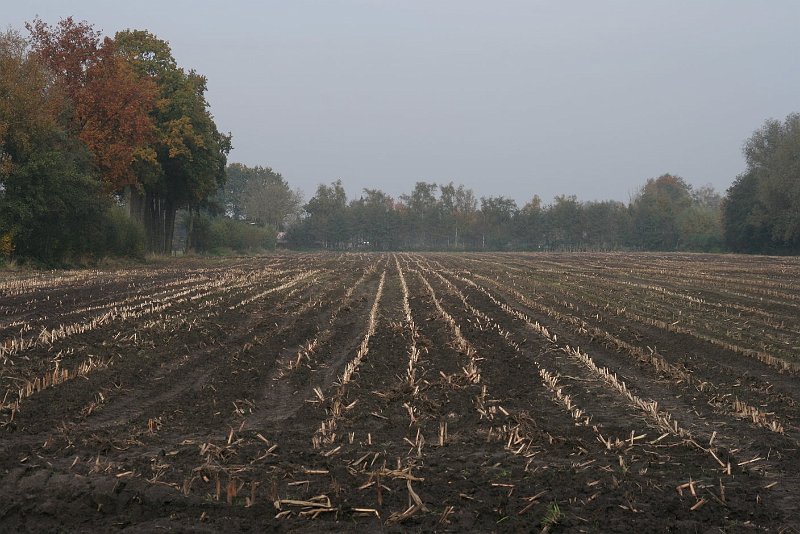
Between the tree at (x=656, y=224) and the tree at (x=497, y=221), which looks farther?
the tree at (x=497, y=221)

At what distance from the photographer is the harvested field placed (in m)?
4.84

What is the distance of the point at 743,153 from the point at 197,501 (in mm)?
81104

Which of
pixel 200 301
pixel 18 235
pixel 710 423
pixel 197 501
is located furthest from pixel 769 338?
pixel 18 235

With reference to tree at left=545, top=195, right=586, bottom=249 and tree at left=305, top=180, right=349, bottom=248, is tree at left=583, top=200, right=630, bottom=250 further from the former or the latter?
tree at left=305, top=180, right=349, bottom=248

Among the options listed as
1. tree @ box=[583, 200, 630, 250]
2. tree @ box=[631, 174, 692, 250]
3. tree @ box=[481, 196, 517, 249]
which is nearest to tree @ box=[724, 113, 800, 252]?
tree @ box=[631, 174, 692, 250]

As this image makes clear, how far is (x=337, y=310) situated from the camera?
16.8m

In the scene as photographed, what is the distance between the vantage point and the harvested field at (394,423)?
4.84m

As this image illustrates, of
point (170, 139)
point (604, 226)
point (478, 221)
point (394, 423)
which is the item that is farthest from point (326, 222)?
point (394, 423)

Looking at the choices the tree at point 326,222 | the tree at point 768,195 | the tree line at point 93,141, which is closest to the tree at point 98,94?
the tree line at point 93,141

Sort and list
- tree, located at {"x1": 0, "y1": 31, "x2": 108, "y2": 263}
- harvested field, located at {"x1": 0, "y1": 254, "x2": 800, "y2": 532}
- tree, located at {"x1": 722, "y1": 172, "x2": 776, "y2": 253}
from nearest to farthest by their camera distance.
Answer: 1. harvested field, located at {"x1": 0, "y1": 254, "x2": 800, "y2": 532}
2. tree, located at {"x1": 0, "y1": 31, "x2": 108, "y2": 263}
3. tree, located at {"x1": 722, "y1": 172, "x2": 776, "y2": 253}

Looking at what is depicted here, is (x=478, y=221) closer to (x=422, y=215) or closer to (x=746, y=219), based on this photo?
(x=422, y=215)

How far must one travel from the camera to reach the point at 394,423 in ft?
23.2

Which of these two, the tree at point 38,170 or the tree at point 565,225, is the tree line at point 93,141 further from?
the tree at point 565,225

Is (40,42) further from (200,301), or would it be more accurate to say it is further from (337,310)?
(337,310)
